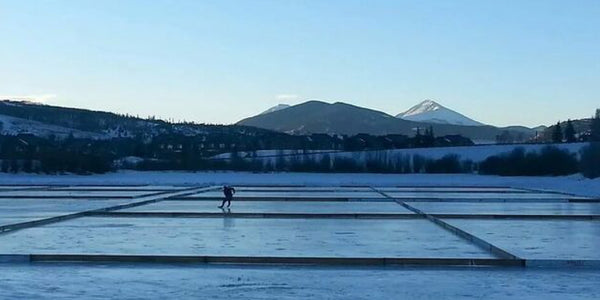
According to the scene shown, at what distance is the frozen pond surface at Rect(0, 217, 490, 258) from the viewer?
585 inches

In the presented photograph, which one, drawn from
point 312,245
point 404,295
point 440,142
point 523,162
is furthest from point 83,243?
point 440,142

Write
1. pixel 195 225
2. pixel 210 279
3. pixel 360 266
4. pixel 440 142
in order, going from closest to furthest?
pixel 210 279
pixel 360 266
pixel 195 225
pixel 440 142

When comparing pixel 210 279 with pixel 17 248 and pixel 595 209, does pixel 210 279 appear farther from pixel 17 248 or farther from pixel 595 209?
pixel 595 209

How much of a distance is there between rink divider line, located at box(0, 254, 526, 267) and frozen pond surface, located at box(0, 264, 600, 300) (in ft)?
1.54

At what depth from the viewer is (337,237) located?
1759 centimetres

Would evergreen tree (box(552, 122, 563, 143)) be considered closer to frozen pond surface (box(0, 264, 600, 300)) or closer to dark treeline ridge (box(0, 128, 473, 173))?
dark treeline ridge (box(0, 128, 473, 173))

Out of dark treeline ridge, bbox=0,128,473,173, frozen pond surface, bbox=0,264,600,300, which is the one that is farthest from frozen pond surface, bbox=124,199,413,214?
dark treeline ridge, bbox=0,128,473,173

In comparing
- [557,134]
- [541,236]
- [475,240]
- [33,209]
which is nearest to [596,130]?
[557,134]

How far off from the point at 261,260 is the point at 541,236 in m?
6.48

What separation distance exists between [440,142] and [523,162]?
56.2 m

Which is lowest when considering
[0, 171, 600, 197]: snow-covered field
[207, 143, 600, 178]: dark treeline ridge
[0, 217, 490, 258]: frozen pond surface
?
[0, 217, 490, 258]: frozen pond surface

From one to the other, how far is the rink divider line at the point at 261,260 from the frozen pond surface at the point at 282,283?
468 millimetres

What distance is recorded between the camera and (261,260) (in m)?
13.8

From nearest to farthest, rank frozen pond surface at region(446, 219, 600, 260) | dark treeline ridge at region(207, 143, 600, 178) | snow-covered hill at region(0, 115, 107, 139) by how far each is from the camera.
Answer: frozen pond surface at region(446, 219, 600, 260), dark treeline ridge at region(207, 143, 600, 178), snow-covered hill at region(0, 115, 107, 139)
